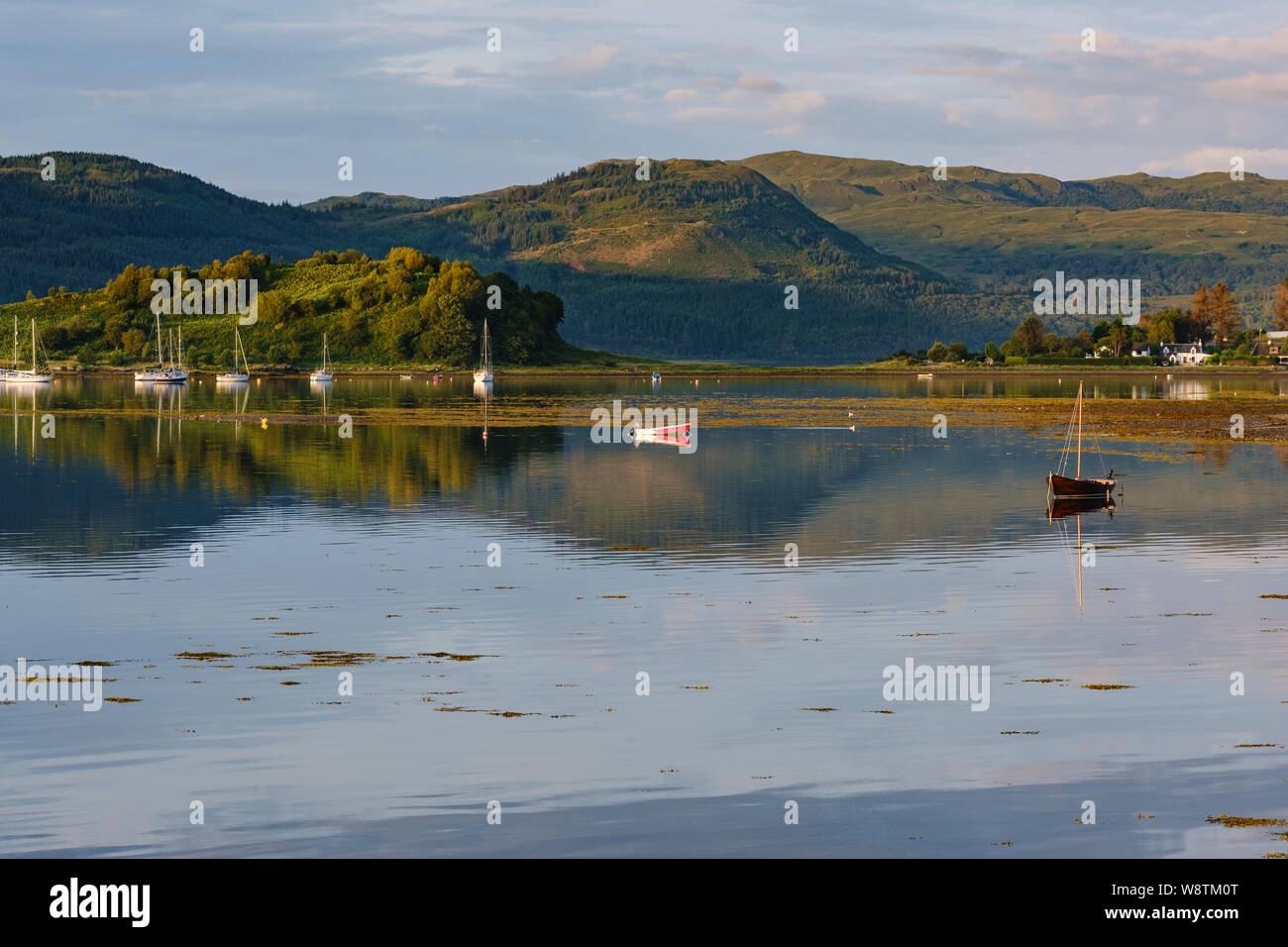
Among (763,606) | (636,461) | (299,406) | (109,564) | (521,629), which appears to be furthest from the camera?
(299,406)

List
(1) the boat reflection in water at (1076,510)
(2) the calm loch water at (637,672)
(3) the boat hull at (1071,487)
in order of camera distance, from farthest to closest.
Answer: (3) the boat hull at (1071,487), (1) the boat reflection in water at (1076,510), (2) the calm loch water at (637,672)

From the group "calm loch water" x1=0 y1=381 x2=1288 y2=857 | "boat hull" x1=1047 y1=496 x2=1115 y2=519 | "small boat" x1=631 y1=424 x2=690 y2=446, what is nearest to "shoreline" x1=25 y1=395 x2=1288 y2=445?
"small boat" x1=631 y1=424 x2=690 y2=446

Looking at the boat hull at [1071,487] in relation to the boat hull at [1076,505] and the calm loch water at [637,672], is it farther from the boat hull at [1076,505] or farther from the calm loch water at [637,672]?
the calm loch water at [637,672]

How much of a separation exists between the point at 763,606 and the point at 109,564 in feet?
62.6

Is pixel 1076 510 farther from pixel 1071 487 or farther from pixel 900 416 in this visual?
pixel 900 416

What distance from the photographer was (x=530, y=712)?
82.7 ft

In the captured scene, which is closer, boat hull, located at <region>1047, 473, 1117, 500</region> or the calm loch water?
the calm loch water

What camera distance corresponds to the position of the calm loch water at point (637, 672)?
1945 centimetres

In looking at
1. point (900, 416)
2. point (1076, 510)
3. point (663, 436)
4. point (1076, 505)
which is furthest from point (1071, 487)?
point (900, 416)

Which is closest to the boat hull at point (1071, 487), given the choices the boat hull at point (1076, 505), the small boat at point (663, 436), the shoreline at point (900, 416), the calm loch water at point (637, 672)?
the boat hull at point (1076, 505)

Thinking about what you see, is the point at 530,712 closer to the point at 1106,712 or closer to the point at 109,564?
the point at 1106,712

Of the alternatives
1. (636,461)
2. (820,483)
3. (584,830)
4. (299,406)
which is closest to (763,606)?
(584,830)

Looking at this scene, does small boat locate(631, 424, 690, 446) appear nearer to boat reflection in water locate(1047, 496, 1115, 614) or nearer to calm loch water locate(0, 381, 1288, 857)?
calm loch water locate(0, 381, 1288, 857)

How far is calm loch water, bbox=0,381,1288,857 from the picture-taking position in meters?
19.5
